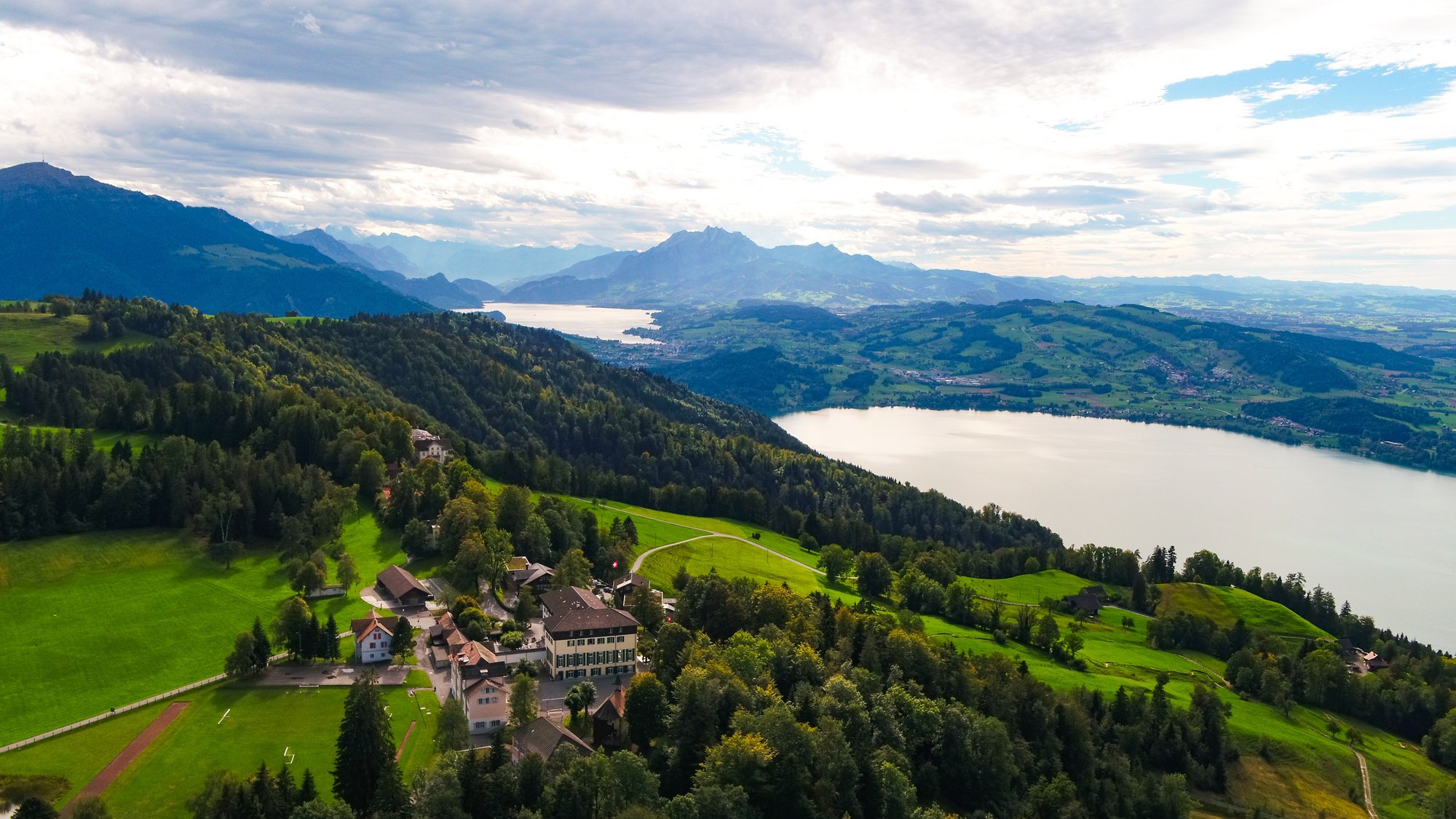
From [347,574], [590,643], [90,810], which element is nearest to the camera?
Result: [90,810]

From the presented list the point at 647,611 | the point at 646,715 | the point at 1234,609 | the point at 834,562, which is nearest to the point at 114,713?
the point at 646,715

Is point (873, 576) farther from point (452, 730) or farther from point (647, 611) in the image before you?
point (452, 730)

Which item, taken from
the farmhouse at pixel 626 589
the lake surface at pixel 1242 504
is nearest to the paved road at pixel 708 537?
the farmhouse at pixel 626 589

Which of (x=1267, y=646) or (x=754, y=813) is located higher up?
(x=754, y=813)

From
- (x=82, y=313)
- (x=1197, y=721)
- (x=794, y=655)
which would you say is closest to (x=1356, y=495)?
(x=1197, y=721)

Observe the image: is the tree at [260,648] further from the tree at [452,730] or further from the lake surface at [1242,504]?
the lake surface at [1242,504]

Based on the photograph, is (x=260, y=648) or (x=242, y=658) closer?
(x=242, y=658)

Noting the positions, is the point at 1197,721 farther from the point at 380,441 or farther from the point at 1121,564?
the point at 380,441
